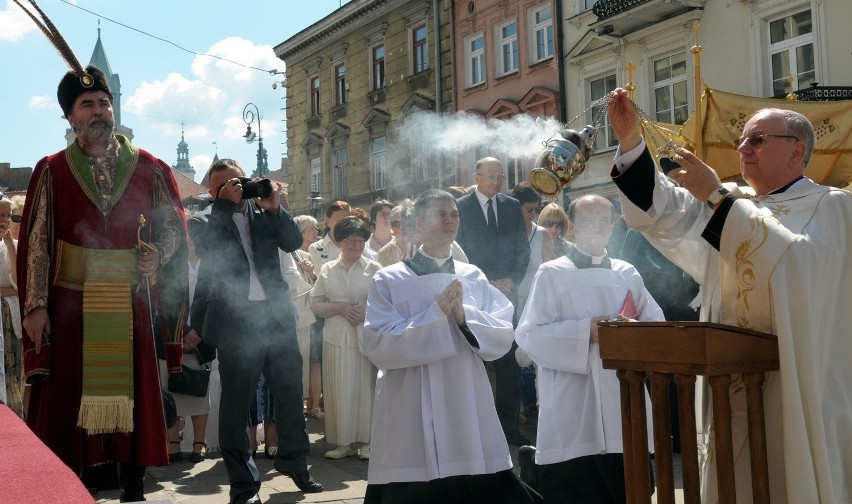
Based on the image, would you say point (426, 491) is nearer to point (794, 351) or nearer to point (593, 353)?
point (593, 353)

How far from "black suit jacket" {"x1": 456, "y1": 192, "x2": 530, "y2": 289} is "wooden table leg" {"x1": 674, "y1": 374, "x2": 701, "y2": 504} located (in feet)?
14.8

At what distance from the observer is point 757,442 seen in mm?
3100

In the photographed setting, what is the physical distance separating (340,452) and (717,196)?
4.35 metres

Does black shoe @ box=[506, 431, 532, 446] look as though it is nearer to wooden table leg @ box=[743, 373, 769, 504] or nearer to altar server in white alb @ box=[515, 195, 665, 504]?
altar server in white alb @ box=[515, 195, 665, 504]

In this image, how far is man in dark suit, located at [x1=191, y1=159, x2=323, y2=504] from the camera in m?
5.52

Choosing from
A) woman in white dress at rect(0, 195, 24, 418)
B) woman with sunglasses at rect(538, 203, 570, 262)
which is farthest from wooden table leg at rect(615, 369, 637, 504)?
woman in white dress at rect(0, 195, 24, 418)

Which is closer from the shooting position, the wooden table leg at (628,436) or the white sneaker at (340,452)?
the wooden table leg at (628,436)

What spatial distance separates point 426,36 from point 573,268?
63.1ft

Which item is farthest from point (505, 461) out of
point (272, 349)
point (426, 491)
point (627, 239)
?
point (627, 239)

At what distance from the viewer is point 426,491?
15.4ft

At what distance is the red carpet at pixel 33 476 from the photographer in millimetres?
1948

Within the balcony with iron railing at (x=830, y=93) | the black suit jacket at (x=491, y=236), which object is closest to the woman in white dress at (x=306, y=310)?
the black suit jacket at (x=491, y=236)

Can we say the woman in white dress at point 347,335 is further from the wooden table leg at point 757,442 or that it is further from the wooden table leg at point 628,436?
the wooden table leg at point 757,442

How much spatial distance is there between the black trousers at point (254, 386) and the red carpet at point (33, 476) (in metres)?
2.74
